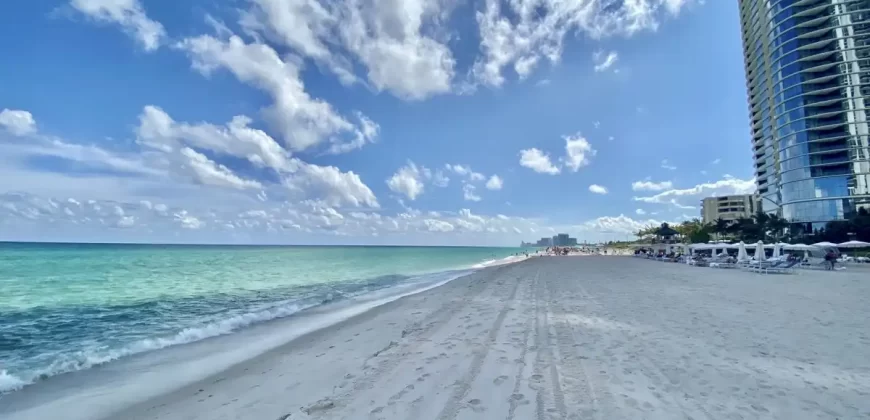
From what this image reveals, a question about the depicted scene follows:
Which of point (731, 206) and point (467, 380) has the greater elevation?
point (731, 206)

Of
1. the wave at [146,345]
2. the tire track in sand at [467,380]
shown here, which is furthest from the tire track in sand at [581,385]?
the wave at [146,345]

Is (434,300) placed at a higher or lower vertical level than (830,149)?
lower

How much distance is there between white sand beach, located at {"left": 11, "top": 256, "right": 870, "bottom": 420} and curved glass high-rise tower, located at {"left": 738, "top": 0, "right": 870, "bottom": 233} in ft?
197

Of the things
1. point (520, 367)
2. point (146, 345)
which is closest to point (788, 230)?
point (520, 367)

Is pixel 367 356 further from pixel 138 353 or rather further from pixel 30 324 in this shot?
pixel 30 324

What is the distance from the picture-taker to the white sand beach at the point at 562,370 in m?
3.92

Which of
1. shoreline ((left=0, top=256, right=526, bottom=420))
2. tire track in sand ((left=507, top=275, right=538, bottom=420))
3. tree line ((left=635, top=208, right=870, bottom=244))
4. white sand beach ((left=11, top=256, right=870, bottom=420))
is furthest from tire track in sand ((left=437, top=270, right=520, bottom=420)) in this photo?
tree line ((left=635, top=208, right=870, bottom=244))

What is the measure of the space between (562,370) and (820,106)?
74.1 m

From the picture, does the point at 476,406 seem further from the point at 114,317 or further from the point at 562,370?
the point at 114,317

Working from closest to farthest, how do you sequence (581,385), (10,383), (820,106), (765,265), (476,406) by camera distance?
1. (476,406)
2. (581,385)
3. (10,383)
4. (765,265)
5. (820,106)

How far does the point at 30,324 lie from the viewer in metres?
9.84

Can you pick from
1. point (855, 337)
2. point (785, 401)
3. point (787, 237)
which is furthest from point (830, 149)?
point (785, 401)

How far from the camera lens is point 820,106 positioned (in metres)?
53.8

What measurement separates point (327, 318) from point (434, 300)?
11.8 ft
